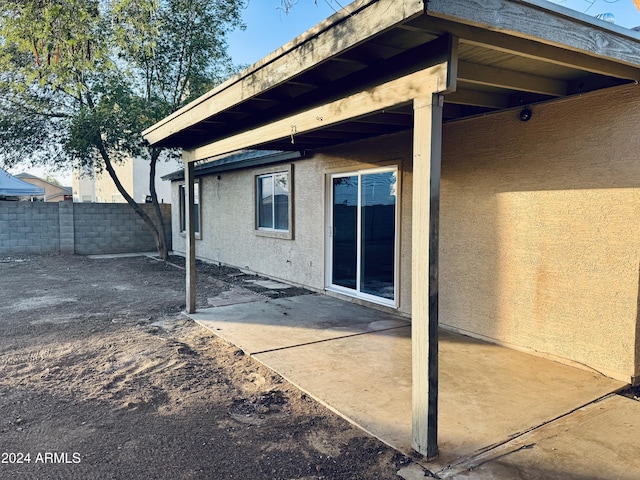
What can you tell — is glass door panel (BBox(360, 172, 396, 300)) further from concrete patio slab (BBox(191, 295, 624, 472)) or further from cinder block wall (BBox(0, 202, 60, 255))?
cinder block wall (BBox(0, 202, 60, 255))

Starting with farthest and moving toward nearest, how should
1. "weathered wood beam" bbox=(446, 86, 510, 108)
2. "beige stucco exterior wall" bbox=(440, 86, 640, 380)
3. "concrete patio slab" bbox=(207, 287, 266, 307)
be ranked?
"concrete patio slab" bbox=(207, 287, 266, 307) → "weathered wood beam" bbox=(446, 86, 510, 108) → "beige stucco exterior wall" bbox=(440, 86, 640, 380)

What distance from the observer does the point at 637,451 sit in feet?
9.05

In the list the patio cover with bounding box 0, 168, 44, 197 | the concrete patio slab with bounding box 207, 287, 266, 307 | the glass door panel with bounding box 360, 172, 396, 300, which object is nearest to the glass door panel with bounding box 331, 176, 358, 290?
the glass door panel with bounding box 360, 172, 396, 300

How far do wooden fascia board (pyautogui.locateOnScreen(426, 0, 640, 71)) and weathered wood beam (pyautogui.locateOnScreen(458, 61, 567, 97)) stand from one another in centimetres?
73

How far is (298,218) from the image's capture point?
27.5 ft

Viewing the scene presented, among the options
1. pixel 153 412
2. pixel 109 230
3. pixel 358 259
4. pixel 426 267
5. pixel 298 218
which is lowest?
pixel 153 412

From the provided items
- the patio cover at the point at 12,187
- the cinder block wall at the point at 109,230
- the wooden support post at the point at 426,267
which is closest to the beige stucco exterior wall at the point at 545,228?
the wooden support post at the point at 426,267

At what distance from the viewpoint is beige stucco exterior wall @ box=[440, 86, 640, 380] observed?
378cm

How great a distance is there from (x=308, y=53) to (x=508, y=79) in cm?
160

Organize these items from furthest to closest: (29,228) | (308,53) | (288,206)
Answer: (29,228), (288,206), (308,53)

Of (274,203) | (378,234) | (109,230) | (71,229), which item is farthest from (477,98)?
(71,229)

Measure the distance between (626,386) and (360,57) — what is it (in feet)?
11.3

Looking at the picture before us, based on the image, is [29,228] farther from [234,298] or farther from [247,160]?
[234,298]

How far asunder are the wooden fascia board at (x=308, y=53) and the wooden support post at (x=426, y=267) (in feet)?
1.73
